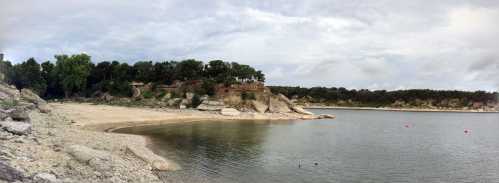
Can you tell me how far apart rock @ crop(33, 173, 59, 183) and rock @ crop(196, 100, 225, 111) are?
8814cm

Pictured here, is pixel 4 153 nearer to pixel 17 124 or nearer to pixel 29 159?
pixel 29 159

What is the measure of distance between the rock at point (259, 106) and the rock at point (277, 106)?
2.27 metres

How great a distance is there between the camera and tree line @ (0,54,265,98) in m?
122

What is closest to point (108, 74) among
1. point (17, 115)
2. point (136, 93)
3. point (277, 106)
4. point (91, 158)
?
point (136, 93)

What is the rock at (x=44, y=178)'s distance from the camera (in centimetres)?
1836

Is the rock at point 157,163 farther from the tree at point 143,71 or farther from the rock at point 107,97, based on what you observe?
the tree at point 143,71

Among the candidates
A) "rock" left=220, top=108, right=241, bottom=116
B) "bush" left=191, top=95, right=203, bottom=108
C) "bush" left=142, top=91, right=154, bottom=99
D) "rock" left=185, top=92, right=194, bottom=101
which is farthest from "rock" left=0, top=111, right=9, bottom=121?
"bush" left=142, top=91, right=154, bottom=99

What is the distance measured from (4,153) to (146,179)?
26.7ft

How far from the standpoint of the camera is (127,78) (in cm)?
14050

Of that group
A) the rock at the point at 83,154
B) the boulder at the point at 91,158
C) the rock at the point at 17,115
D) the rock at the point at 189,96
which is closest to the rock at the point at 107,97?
the rock at the point at 189,96

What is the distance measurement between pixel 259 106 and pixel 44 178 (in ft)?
315

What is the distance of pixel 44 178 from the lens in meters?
18.7

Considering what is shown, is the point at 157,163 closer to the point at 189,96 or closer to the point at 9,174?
the point at 9,174

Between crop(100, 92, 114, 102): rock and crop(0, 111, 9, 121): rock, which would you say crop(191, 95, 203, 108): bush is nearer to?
crop(100, 92, 114, 102): rock
